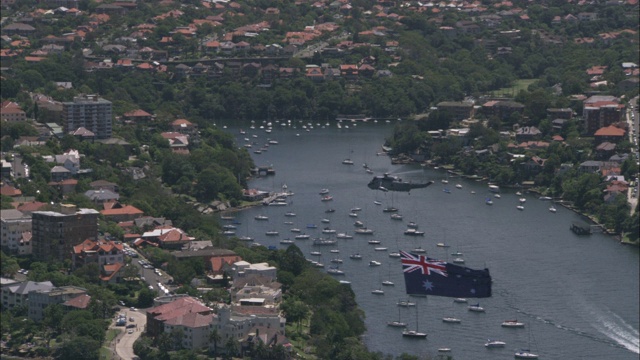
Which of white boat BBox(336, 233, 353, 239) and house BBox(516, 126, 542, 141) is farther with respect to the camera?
house BBox(516, 126, 542, 141)

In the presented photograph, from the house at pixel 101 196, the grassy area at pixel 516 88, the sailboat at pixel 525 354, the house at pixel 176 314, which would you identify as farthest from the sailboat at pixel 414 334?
the grassy area at pixel 516 88

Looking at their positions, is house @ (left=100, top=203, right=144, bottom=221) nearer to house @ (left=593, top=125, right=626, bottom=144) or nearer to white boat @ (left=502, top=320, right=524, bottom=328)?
white boat @ (left=502, top=320, right=524, bottom=328)

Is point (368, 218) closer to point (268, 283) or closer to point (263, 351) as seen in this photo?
point (268, 283)

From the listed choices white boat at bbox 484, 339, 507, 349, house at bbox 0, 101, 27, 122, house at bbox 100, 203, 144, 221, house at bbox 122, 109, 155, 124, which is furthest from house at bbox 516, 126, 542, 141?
white boat at bbox 484, 339, 507, 349

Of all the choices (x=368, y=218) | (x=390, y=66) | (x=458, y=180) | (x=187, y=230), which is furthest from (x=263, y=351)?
(x=390, y=66)

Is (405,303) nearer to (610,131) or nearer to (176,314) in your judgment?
(176,314)

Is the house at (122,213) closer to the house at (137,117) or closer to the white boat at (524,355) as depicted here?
the white boat at (524,355)
